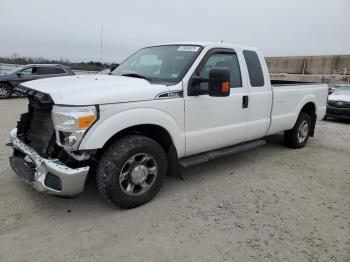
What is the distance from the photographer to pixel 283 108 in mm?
5516

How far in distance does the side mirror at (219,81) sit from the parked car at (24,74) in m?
11.9

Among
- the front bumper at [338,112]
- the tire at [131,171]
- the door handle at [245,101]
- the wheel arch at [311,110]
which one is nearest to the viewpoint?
the tire at [131,171]

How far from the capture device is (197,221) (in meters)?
3.32

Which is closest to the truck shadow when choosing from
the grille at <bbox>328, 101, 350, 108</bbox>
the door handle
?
the door handle

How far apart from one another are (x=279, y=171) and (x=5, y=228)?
3819 millimetres

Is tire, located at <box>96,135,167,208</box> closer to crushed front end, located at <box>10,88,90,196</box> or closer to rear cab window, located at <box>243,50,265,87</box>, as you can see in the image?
crushed front end, located at <box>10,88,90,196</box>

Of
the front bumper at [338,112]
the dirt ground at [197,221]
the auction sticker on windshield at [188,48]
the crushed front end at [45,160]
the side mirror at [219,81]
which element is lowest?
the dirt ground at [197,221]

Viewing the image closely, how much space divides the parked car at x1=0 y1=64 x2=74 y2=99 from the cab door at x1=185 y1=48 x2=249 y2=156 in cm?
1130

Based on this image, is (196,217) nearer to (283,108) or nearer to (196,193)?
(196,193)

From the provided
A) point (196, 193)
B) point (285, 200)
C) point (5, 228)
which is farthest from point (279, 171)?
point (5, 228)

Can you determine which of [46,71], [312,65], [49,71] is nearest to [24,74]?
[46,71]

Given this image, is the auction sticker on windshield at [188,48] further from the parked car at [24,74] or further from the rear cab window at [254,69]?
the parked car at [24,74]

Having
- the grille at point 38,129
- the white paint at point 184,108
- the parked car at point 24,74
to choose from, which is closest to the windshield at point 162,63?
the white paint at point 184,108

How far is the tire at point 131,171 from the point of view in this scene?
3227 mm
